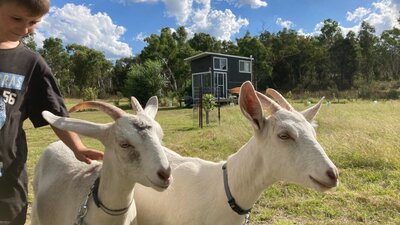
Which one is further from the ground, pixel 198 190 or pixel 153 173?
pixel 153 173

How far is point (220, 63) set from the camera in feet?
128

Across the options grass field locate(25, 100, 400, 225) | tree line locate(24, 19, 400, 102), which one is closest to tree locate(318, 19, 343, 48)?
tree line locate(24, 19, 400, 102)

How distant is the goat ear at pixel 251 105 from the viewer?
307 cm

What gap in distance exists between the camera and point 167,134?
15.6 m

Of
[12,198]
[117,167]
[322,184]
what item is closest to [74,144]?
[117,167]

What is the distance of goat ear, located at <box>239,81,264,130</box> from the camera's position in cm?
307

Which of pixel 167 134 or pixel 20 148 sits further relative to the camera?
pixel 167 134

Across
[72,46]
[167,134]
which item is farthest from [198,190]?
[72,46]

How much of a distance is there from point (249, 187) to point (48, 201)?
194 cm

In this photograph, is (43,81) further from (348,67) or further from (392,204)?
(348,67)

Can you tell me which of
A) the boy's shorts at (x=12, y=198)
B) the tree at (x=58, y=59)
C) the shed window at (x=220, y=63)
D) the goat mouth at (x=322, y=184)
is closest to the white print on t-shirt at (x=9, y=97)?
the boy's shorts at (x=12, y=198)

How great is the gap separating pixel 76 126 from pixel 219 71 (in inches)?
1437

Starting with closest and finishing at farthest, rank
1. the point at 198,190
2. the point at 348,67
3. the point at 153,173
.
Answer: the point at 153,173
the point at 198,190
the point at 348,67

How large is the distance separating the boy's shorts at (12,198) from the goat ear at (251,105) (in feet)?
5.69
